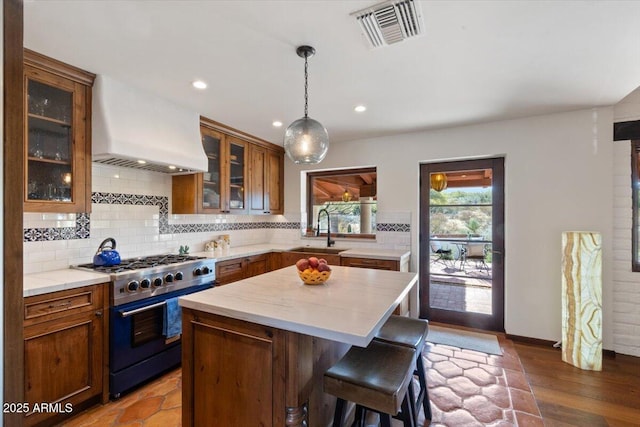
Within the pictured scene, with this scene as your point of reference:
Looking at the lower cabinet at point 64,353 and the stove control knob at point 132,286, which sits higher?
the stove control knob at point 132,286

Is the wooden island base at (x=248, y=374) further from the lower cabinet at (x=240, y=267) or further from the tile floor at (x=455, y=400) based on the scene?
the lower cabinet at (x=240, y=267)

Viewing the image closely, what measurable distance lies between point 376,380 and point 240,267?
2.43 metres

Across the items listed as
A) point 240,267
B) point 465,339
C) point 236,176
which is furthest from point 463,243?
point 236,176

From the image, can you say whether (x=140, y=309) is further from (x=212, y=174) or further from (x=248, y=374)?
(x=212, y=174)

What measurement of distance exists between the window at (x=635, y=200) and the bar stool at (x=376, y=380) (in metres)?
2.86

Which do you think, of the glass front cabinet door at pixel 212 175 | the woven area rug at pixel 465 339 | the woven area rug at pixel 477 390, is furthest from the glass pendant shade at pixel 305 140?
the woven area rug at pixel 465 339

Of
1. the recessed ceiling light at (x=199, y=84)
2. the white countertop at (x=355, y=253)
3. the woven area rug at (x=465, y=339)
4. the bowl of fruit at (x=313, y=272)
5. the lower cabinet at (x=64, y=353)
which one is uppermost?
the recessed ceiling light at (x=199, y=84)

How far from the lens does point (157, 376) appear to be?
2404 mm

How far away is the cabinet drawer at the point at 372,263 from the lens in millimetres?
3298

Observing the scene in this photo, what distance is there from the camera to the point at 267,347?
4.32 feet

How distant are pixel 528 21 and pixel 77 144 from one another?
310cm

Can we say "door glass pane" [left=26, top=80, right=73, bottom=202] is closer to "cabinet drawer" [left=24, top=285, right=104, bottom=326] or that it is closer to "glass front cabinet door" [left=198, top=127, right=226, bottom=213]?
"cabinet drawer" [left=24, top=285, right=104, bottom=326]

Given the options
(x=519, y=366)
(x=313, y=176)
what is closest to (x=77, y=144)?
(x=313, y=176)

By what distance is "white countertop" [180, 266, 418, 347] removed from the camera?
117cm
